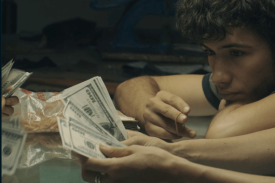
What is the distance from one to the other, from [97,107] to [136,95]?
23.4 inches

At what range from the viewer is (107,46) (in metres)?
2.54

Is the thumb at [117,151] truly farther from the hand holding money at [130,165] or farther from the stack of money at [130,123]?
the stack of money at [130,123]

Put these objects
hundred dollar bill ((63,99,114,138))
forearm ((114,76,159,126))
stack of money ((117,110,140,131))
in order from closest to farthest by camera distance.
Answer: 1. hundred dollar bill ((63,99,114,138))
2. stack of money ((117,110,140,131))
3. forearm ((114,76,159,126))

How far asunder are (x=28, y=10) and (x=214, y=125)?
2.09 metres

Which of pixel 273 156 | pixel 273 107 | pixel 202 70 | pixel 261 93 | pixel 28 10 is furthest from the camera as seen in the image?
pixel 28 10

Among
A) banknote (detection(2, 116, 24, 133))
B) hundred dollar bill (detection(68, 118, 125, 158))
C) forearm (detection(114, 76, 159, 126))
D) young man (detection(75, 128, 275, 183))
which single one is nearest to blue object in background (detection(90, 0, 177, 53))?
forearm (detection(114, 76, 159, 126))

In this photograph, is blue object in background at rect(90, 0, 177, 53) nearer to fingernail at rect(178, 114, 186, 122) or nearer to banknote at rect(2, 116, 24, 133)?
fingernail at rect(178, 114, 186, 122)

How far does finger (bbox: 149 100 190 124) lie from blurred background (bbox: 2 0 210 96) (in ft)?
4.26

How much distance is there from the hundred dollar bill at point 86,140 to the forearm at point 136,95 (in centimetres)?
46

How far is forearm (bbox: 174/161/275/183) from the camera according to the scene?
→ 27.6 inches

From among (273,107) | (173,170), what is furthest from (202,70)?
(173,170)

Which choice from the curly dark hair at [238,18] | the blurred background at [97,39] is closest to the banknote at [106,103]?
the curly dark hair at [238,18]

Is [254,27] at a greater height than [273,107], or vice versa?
[254,27]

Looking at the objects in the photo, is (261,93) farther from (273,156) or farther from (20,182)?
(20,182)
